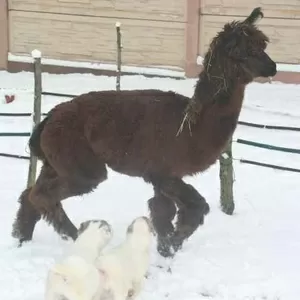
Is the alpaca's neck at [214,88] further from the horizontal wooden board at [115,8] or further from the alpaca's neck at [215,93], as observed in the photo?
the horizontal wooden board at [115,8]

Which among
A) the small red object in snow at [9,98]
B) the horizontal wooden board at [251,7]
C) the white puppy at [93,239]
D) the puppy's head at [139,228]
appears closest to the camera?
the white puppy at [93,239]

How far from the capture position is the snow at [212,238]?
15.2 feet

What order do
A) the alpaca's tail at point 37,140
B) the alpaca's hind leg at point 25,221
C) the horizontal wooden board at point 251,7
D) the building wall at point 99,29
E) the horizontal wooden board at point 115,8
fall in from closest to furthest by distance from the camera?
1. the alpaca's tail at point 37,140
2. the alpaca's hind leg at point 25,221
3. the horizontal wooden board at point 251,7
4. the horizontal wooden board at point 115,8
5. the building wall at point 99,29

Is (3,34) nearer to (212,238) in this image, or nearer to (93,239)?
(212,238)

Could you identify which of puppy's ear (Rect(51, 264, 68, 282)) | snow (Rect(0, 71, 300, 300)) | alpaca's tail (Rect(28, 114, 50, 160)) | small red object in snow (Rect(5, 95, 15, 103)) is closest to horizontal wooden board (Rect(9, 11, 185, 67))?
small red object in snow (Rect(5, 95, 15, 103))

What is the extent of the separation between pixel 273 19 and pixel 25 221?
8.05m

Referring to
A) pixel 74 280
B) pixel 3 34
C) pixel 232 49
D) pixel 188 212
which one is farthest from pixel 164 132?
pixel 3 34

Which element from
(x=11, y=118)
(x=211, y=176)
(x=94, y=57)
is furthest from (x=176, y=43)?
(x=211, y=176)

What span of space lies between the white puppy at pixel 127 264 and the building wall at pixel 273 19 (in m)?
8.82

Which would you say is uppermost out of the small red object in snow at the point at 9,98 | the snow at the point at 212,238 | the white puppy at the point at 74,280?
the white puppy at the point at 74,280

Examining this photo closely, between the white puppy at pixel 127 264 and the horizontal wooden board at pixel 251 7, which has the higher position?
the horizontal wooden board at pixel 251 7

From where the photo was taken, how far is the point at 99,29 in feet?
43.9

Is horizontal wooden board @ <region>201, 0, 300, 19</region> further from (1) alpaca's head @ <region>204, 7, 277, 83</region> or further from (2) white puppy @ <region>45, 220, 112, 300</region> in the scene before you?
(2) white puppy @ <region>45, 220, 112, 300</region>

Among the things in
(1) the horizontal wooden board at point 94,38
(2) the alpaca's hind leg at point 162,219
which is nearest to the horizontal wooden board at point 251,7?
(1) the horizontal wooden board at point 94,38
